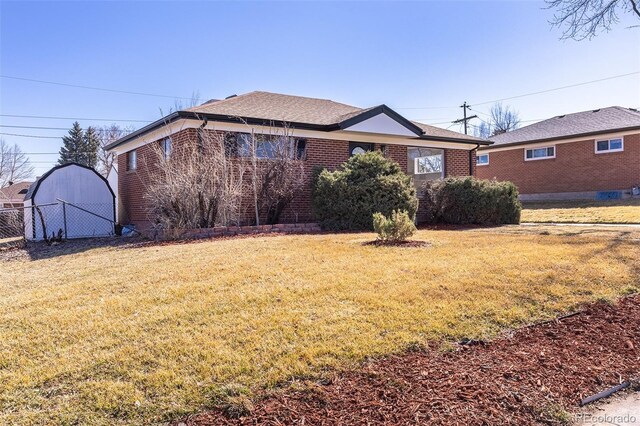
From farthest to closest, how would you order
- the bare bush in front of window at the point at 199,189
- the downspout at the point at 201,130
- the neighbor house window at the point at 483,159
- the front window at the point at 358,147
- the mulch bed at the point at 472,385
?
the neighbor house window at the point at 483,159, the front window at the point at 358,147, the downspout at the point at 201,130, the bare bush in front of window at the point at 199,189, the mulch bed at the point at 472,385

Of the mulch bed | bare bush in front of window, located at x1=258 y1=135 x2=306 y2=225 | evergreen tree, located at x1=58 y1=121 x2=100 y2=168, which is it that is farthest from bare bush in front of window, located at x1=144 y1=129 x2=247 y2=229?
evergreen tree, located at x1=58 y1=121 x2=100 y2=168

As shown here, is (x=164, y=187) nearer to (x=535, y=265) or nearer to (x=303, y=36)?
(x=303, y=36)

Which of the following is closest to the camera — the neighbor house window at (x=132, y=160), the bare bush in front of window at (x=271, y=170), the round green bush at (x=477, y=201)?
the bare bush in front of window at (x=271, y=170)

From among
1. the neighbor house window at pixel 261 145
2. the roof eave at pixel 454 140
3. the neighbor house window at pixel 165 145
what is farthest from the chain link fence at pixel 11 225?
the roof eave at pixel 454 140

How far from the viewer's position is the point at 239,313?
376cm

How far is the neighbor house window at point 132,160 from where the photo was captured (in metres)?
15.0

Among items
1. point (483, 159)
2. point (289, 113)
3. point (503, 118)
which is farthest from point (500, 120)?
point (289, 113)

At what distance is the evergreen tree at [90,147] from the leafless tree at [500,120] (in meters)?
47.3

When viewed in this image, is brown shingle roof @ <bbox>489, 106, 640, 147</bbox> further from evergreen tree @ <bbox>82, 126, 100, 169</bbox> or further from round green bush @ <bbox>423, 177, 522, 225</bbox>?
evergreen tree @ <bbox>82, 126, 100, 169</bbox>

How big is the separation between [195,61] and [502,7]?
12.1 m

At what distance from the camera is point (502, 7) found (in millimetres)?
11305

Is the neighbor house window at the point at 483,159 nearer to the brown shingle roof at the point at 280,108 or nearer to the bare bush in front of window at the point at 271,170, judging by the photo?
the brown shingle roof at the point at 280,108

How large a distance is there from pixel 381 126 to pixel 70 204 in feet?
34.0

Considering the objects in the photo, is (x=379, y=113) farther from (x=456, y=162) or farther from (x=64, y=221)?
(x=64, y=221)
